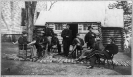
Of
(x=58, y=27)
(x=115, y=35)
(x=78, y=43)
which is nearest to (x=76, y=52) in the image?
(x=78, y=43)

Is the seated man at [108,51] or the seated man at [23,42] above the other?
the seated man at [23,42]

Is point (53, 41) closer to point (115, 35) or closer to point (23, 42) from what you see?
point (23, 42)

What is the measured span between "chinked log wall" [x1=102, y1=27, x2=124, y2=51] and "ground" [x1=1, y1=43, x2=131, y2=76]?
0.32m

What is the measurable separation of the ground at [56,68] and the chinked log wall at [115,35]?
322mm

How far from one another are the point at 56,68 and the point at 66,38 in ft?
3.41

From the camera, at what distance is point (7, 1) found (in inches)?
222

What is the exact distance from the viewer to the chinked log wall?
218 inches

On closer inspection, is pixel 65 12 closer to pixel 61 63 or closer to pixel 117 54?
pixel 61 63

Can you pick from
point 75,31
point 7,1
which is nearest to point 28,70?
point 75,31

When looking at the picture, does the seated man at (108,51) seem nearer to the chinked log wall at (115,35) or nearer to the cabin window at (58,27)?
the chinked log wall at (115,35)

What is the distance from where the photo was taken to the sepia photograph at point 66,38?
217 inches

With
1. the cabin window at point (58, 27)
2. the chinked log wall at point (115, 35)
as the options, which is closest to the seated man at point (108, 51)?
the chinked log wall at point (115, 35)

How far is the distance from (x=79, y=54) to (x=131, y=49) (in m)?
1.68

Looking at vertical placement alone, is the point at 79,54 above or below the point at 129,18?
below
